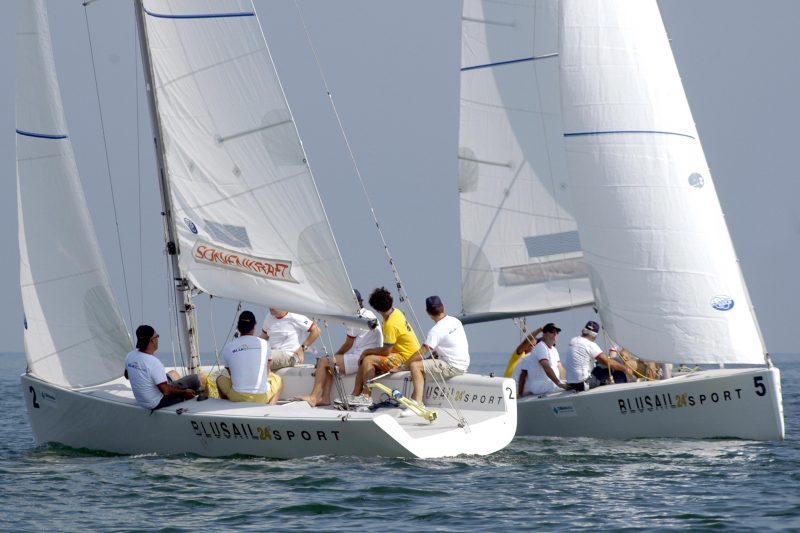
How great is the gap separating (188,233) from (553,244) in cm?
634

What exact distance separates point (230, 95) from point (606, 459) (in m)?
5.28

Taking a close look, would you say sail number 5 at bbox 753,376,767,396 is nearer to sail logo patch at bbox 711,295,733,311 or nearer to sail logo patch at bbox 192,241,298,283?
sail logo patch at bbox 711,295,733,311

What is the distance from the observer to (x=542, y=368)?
52.7 ft

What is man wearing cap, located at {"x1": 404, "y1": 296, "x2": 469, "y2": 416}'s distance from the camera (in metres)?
13.5

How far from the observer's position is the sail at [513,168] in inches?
737

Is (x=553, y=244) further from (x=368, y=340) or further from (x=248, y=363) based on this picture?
(x=248, y=363)

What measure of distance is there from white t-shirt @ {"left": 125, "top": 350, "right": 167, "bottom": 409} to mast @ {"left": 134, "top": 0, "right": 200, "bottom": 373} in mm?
1039

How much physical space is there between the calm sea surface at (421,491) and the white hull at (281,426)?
0.16 metres

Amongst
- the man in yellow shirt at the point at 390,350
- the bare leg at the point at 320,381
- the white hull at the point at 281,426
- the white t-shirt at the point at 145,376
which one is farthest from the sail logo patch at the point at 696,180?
the white t-shirt at the point at 145,376

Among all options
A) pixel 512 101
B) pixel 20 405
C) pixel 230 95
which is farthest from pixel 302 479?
pixel 20 405

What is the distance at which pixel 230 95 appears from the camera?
14016 mm

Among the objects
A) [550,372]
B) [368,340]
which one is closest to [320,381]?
[368,340]

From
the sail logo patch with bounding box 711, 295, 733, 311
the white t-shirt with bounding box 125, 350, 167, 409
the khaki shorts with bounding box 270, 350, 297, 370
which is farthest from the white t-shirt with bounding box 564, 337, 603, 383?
the white t-shirt with bounding box 125, 350, 167, 409

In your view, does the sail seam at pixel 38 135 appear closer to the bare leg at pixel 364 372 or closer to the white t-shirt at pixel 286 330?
the white t-shirt at pixel 286 330
